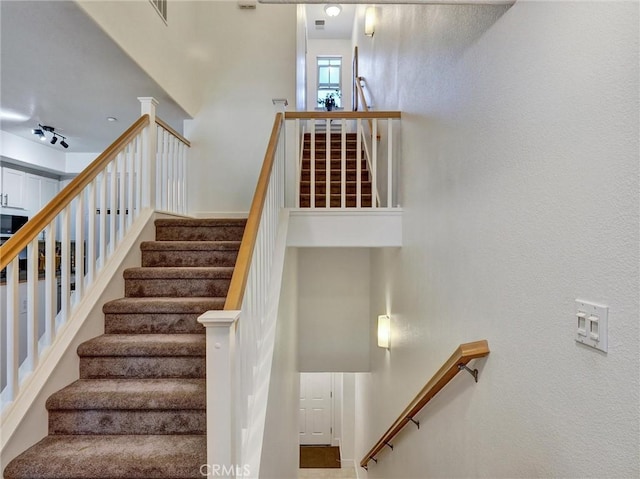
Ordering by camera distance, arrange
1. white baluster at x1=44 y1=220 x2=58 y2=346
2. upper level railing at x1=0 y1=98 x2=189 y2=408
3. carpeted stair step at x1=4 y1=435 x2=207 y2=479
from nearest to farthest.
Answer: carpeted stair step at x1=4 y1=435 x2=207 y2=479 → upper level railing at x1=0 y1=98 x2=189 y2=408 → white baluster at x1=44 y1=220 x2=58 y2=346

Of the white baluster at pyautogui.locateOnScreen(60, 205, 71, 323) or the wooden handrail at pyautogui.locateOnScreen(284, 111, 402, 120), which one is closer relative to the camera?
the white baluster at pyautogui.locateOnScreen(60, 205, 71, 323)

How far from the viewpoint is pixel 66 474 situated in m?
1.65

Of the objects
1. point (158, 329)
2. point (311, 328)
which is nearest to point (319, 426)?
point (311, 328)

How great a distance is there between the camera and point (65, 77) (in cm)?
280

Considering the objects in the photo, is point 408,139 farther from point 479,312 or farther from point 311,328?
point 311,328

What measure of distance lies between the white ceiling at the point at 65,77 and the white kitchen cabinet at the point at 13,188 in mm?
478

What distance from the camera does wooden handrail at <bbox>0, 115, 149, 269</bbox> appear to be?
5.76 ft

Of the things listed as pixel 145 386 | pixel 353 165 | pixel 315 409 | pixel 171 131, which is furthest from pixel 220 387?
pixel 315 409

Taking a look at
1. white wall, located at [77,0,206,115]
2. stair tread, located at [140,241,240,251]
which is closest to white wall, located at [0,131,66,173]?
white wall, located at [77,0,206,115]

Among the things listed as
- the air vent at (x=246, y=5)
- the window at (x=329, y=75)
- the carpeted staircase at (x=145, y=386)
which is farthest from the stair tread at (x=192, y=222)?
the window at (x=329, y=75)

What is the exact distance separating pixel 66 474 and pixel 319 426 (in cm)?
636

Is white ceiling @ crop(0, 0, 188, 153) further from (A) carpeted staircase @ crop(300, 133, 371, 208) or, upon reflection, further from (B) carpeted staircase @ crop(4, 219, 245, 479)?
(A) carpeted staircase @ crop(300, 133, 371, 208)

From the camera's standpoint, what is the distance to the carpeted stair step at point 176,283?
272 cm

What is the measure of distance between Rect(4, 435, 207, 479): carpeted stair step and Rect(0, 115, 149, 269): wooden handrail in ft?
2.97
